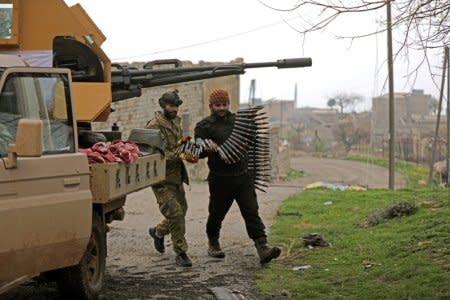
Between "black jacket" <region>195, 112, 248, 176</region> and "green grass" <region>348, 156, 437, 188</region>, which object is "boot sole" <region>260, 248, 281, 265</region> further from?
"green grass" <region>348, 156, 437, 188</region>

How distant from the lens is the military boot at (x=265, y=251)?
9172 millimetres

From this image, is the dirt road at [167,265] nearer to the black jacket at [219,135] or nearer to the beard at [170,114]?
the black jacket at [219,135]

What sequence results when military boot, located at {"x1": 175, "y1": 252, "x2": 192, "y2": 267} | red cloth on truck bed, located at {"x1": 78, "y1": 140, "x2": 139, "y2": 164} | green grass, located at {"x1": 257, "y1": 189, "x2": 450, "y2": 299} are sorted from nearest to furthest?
red cloth on truck bed, located at {"x1": 78, "y1": 140, "x2": 139, "y2": 164}
green grass, located at {"x1": 257, "y1": 189, "x2": 450, "y2": 299}
military boot, located at {"x1": 175, "y1": 252, "x2": 192, "y2": 267}

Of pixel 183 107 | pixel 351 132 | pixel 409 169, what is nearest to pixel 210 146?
pixel 183 107

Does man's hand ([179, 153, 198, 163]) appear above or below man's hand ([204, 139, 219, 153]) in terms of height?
below

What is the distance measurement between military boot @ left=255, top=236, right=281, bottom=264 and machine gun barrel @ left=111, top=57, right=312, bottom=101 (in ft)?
7.56

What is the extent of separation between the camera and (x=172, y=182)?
944 centimetres

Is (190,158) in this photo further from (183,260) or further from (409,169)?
(409,169)

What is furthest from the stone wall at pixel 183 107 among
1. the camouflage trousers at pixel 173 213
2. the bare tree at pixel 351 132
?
the bare tree at pixel 351 132

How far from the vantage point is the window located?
5910 millimetres

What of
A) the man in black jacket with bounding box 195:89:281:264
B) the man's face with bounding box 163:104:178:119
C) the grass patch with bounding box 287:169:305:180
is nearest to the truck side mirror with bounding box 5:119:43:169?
the man in black jacket with bounding box 195:89:281:264

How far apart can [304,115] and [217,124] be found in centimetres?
7257

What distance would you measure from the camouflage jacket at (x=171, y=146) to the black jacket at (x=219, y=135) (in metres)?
0.31

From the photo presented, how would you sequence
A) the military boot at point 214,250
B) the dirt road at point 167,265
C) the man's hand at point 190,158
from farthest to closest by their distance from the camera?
the military boot at point 214,250, the man's hand at point 190,158, the dirt road at point 167,265
